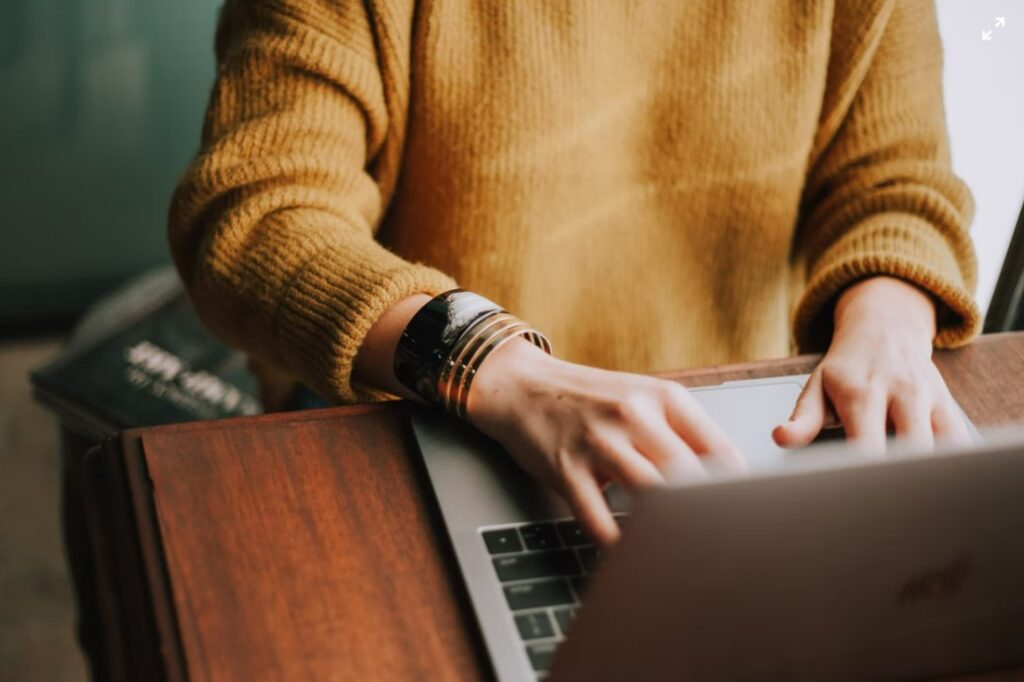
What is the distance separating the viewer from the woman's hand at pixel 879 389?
1.93ft

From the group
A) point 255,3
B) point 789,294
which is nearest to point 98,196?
point 255,3

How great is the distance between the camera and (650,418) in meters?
0.53

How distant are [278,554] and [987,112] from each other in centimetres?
79

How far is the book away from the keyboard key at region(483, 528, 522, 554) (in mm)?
843

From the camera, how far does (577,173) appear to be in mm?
840

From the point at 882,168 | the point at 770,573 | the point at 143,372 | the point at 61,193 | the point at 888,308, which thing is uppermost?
the point at 61,193

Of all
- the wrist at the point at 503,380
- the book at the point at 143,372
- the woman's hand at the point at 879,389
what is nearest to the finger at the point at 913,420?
the woman's hand at the point at 879,389

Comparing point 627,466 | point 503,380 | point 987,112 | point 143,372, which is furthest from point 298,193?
point 143,372

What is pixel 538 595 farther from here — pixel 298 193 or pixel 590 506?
pixel 298 193

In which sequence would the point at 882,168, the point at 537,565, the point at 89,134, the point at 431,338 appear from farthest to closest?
the point at 89,134
the point at 882,168
the point at 431,338
the point at 537,565

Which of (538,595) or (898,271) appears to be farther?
(898,271)

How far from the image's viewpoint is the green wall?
1.64 meters

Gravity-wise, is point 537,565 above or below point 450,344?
below

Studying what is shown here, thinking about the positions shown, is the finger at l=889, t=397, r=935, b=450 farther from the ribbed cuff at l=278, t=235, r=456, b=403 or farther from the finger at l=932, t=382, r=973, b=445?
the ribbed cuff at l=278, t=235, r=456, b=403
